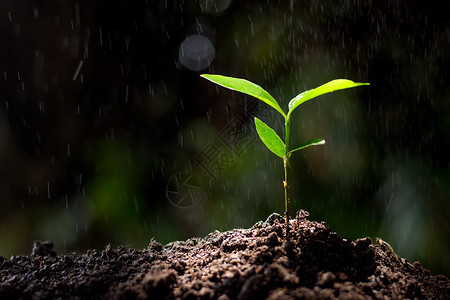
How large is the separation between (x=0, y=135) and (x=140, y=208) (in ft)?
2.75

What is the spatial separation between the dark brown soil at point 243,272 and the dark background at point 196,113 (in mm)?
1095

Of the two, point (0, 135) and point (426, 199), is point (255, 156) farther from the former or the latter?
point (0, 135)

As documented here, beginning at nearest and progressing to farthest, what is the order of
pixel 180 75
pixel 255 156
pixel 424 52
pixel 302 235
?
1. pixel 302 235
2. pixel 424 52
3. pixel 255 156
4. pixel 180 75

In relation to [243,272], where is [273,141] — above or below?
above

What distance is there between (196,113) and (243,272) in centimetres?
147

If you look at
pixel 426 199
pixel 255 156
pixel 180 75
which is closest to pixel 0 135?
pixel 180 75

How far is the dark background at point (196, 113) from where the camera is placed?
5.52 feet

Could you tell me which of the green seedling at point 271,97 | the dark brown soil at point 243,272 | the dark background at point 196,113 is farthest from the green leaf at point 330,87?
the dark background at point 196,113

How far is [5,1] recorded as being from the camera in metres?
1.77

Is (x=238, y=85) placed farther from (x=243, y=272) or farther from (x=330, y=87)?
(x=243, y=272)

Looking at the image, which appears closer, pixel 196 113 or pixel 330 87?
pixel 330 87

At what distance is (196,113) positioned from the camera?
1.93 m

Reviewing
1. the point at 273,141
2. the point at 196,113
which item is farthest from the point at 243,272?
the point at 196,113

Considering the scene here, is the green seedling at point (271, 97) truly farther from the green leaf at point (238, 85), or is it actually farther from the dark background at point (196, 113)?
the dark background at point (196, 113)
